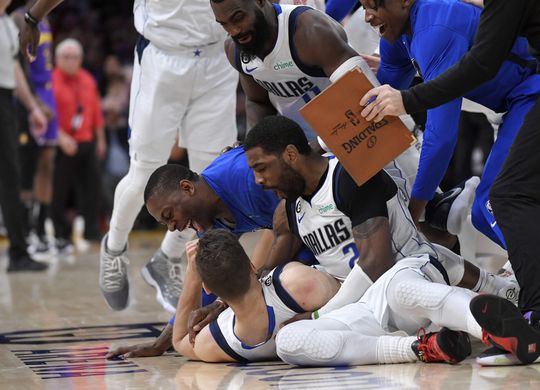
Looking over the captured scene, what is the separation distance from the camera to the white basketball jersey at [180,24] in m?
5.33

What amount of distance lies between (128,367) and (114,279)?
58.1 inches

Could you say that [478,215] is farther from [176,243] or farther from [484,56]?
[176,243]

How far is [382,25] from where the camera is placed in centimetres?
421

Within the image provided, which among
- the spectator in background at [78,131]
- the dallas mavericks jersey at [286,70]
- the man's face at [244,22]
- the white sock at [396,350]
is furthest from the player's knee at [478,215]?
the spectator in background at [78,131]

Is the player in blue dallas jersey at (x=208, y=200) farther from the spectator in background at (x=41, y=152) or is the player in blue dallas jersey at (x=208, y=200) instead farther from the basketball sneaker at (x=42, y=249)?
the basketball sneaker at (x=42, y=249)

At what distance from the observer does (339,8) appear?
5305 mm

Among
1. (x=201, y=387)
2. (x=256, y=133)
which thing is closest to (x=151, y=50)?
(x=256, y=133)

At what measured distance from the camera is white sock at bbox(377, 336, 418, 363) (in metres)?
3.72

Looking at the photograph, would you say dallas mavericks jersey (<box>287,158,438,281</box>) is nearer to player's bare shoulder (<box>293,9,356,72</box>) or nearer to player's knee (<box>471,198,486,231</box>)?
player's knee (<box>471,198,486,231</box>)

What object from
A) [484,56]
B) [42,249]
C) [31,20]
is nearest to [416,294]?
[484,56]

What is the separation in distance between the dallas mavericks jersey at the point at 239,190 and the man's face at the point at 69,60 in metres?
6.09

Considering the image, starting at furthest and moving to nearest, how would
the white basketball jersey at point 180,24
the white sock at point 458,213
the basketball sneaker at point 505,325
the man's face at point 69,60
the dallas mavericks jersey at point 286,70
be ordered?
the man's face at point 69,60 → the white basketball jersey at point 180,24 → the white sock at point 458,213 → the dallas mavericks jersey at point 286,70 → the basketball sneaker at point 505,325

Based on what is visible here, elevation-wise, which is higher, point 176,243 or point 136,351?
point 136,351

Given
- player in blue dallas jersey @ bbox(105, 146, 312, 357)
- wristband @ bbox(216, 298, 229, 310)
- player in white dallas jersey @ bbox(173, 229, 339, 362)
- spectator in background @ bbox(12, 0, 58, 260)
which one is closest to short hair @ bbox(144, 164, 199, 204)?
player in blue dallas jersey @ bbox(105, 146, 312, 357)
